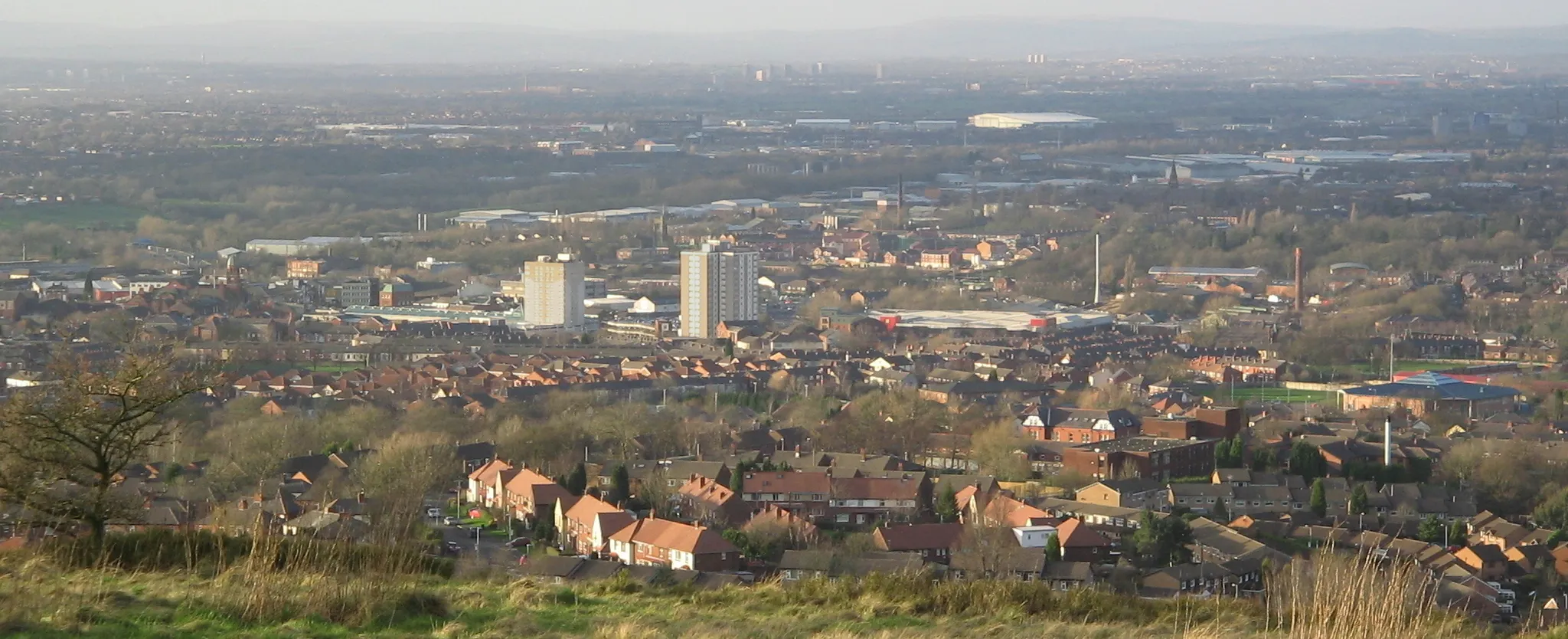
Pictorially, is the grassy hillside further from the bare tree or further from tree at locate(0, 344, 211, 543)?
the bare tree

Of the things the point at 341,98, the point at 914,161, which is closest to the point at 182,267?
the point at 914,161

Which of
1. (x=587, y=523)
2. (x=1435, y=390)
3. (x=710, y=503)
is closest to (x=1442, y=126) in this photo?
(x=1435, y=390)

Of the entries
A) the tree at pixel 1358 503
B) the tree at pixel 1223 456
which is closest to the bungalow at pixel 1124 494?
the tree at pixel 1223 456

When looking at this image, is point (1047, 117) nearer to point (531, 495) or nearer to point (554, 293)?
point (554, 293)

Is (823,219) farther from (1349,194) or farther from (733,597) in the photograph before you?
(733,597)

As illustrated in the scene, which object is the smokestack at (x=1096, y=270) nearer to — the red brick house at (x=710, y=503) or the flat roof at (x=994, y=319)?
the flat roof at (x=994, y=319)

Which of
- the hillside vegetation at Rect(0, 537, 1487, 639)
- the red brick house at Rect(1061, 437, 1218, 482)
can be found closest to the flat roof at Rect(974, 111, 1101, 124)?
the red brick house at Rect(1061, 437, 1218, 482)
